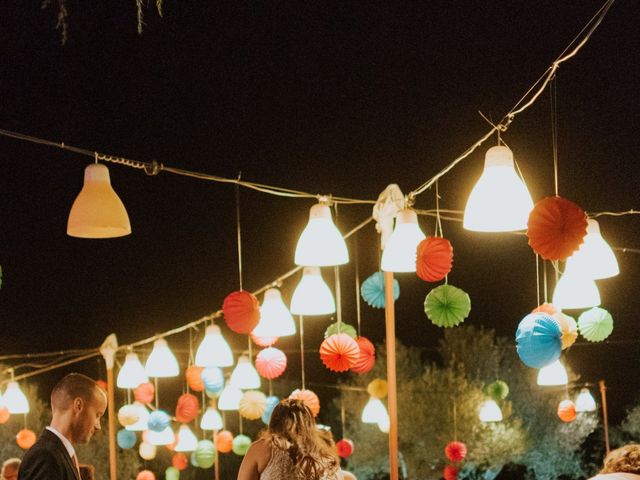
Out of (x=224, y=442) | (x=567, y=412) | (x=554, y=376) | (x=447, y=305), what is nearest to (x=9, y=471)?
(x=447, y=305)

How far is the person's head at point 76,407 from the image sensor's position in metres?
2.80

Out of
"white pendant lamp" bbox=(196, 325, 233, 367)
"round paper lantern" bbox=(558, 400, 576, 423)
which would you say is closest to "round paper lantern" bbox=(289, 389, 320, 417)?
"white pendant lamp" bbox=(196, 325, 233, 367)

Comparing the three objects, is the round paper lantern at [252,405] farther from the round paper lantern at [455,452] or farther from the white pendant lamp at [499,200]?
the round paper lantern at [455,452]

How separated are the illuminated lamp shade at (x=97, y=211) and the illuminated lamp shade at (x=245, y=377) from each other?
4.10m

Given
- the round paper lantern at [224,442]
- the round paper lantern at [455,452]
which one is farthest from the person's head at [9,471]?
the round paper lantern at [455,452]

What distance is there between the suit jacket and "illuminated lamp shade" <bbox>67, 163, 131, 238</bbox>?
1.19 meters

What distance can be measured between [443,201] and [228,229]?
4899 millimetres

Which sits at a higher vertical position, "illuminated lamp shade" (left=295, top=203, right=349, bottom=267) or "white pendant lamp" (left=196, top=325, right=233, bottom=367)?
"illuminated lamp shade" (left=295, top=203, right=349, bottom=267)

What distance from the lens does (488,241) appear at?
1791 centimetres

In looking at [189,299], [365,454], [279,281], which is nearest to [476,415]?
[365,454]

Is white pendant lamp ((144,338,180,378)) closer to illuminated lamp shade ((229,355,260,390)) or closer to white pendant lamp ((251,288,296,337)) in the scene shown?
illuminated lamp shade ((229,355,260,390))

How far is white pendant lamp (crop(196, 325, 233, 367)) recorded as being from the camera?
661 cm

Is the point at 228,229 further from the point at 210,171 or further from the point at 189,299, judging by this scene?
the point at 210,171

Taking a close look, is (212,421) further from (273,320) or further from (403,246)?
(403,246)
